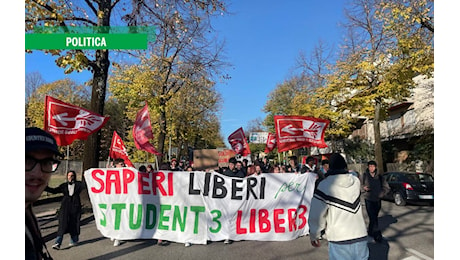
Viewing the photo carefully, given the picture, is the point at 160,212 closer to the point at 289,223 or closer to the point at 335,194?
the point at 289,223

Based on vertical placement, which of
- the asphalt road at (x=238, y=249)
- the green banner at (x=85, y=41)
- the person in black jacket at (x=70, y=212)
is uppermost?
the green banner at (x=85, y=41)

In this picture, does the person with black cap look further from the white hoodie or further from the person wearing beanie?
the person wearing beanie

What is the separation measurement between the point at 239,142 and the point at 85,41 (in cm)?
1042

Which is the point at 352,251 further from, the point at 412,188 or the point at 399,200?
the point at 399,200

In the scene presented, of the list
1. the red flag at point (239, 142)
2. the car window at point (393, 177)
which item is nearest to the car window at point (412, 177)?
the car window at point (393, 177)

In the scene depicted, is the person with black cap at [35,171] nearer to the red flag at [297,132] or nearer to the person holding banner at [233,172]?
the person holding banner at [233,172]

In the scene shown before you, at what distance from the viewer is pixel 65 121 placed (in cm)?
762

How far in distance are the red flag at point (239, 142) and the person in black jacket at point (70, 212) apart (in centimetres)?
1016

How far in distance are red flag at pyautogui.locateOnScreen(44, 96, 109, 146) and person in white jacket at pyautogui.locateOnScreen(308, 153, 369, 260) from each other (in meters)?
6.41

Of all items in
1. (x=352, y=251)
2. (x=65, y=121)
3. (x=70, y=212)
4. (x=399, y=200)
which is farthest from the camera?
(x=399, y=200)

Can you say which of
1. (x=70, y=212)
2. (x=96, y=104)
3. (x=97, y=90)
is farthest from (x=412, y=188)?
(x=97, y=90)

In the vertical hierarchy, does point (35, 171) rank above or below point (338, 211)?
above

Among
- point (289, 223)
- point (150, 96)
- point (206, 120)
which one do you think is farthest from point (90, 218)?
point (206, 120)

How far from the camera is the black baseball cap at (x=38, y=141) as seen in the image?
65.6 inches
